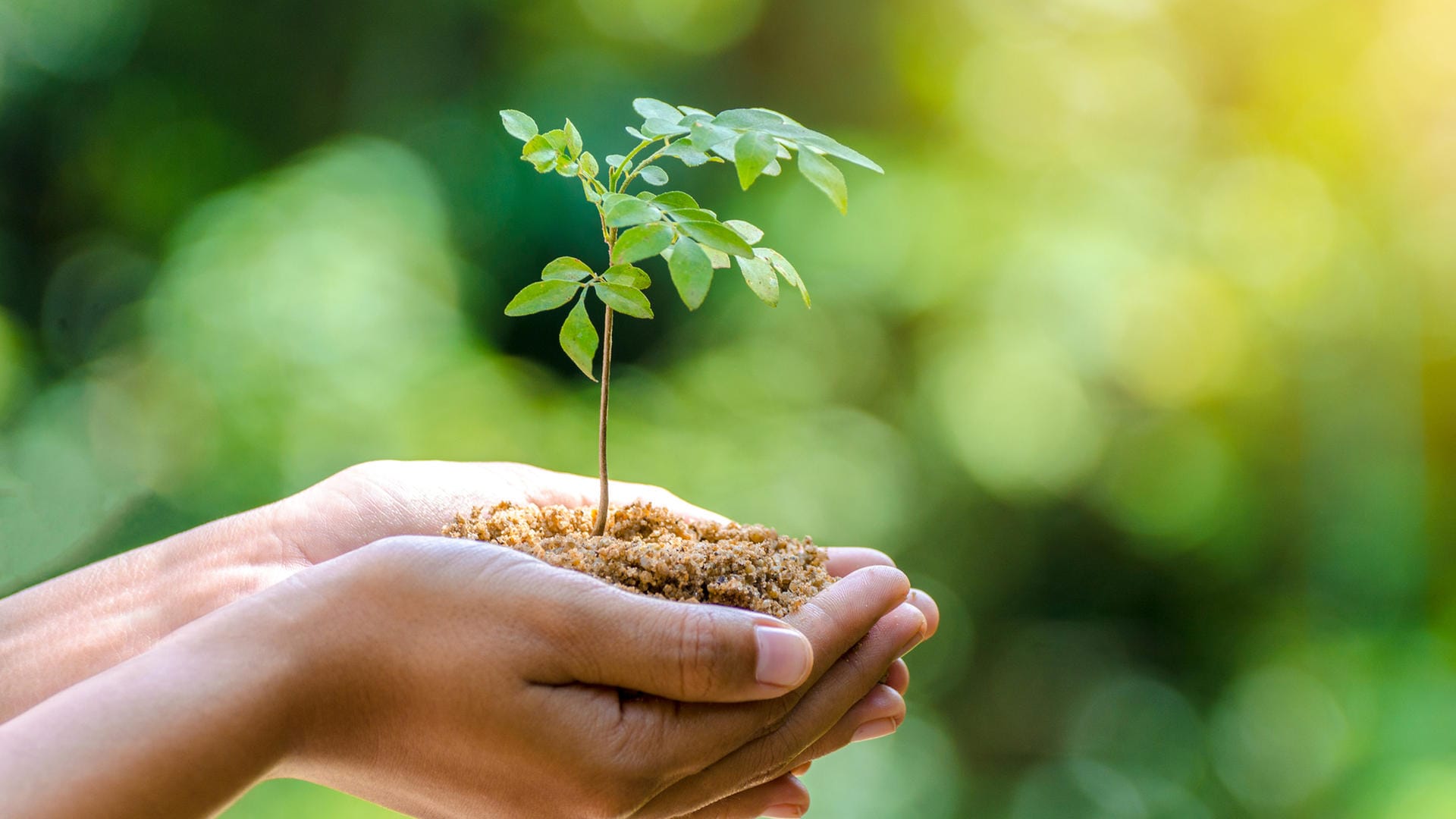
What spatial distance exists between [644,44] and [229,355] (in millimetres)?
977

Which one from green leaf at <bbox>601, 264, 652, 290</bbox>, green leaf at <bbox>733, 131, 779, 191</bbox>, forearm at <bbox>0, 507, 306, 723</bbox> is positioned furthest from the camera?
forearm at <bbox>0, 507, 306, 723</bbox>

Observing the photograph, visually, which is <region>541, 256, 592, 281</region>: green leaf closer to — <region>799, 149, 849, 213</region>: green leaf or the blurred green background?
<region>799, 149, 849, 213</region>: green leaf

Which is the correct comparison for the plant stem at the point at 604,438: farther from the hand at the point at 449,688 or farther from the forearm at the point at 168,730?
the forearm at the point at 168,730

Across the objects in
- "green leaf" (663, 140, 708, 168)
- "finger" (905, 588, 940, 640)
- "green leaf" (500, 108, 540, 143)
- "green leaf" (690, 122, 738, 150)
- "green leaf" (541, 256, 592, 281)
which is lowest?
"finger" (905, 588, 940, 640)

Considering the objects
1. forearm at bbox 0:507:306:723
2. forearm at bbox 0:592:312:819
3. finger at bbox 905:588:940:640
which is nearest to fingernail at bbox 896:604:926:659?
finger at bbox 905:588:940:640

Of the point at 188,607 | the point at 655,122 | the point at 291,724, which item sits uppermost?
the point at 655,122

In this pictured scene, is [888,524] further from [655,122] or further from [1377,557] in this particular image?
[655,122]

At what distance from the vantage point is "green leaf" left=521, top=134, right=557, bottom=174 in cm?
73

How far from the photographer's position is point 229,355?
65.7 inches

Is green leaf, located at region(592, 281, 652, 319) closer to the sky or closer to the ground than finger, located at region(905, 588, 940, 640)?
closer to the sky

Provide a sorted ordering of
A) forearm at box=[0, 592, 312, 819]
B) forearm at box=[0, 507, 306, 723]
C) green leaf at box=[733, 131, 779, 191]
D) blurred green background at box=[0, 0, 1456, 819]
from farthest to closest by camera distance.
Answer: blurred green background at box=[0, 0, 1456, 819], forearm at box=[0, 507, 306, 723], green leaf at box=[733, 131, 779, 191], forearm at box=[0, 592, 312, 819]

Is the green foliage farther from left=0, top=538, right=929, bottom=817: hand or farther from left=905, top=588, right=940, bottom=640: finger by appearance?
left=905, top=588, right=940, bottom=640: finger

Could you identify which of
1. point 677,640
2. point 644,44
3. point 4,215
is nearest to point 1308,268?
point 644,44

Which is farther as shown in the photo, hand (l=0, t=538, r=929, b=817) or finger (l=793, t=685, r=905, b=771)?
finger (l=793, t=685, r=905, b=771)
